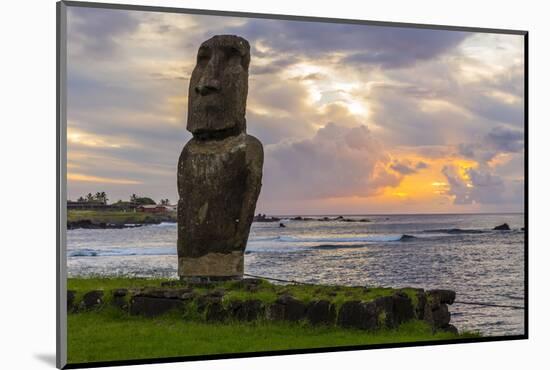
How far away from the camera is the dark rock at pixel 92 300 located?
12.5 metres

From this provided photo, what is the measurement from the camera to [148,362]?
36.1ft

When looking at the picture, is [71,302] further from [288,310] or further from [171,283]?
[288,310]

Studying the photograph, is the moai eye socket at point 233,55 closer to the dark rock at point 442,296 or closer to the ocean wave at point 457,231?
the dark rock at point 442,296

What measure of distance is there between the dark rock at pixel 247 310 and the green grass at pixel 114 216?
2.07 meters

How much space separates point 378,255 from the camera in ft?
60.4

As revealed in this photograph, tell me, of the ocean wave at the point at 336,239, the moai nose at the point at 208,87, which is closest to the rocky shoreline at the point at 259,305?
the moai nose at the point at 208,87

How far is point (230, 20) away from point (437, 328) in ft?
16.8

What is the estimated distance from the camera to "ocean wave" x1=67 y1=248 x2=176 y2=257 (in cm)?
1242

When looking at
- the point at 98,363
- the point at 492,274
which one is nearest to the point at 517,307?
the point at 492,274

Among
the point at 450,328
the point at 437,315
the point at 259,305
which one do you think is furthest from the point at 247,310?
the point at 450,328

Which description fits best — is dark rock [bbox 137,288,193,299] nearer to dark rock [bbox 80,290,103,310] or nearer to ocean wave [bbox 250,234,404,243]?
dark rock [bbox 80,290,103,310]

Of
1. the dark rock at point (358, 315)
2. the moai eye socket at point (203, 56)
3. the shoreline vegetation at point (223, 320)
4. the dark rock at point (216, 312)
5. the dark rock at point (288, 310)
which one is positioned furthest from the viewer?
the moai eye socket at point (203, 56)

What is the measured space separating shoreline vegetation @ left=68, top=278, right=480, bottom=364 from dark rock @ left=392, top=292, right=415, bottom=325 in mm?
13

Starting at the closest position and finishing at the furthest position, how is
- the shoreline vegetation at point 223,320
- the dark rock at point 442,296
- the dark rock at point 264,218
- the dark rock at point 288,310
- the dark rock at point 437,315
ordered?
the shoreline vegetation at point 223,320
the dark rock at point 288,310
the dark rock at point 437,315
the dark rock at point 442,296
the dark rock at point 264,218
